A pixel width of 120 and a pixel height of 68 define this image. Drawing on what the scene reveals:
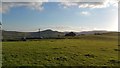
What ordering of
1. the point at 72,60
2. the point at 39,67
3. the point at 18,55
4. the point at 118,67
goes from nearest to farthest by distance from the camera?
the point at 39,67 → the point at 118,67 → the point at 72,60 → the point at 18,55

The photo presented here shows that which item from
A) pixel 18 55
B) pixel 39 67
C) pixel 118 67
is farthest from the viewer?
pixel 18 55

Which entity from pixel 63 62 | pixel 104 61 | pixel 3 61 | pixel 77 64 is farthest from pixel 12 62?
pixel 104 61

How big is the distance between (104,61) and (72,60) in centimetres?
525

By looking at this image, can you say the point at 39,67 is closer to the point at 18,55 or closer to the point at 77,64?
the point at 77,64

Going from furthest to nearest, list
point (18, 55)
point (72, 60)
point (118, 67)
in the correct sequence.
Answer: point (18, 55) < point (72, 60) < point (118, 67)

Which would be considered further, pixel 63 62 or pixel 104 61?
pixel 104 61

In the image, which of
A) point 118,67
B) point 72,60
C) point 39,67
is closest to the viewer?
point 39,67

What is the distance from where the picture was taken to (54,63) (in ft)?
104

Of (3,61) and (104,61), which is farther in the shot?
(104,61)

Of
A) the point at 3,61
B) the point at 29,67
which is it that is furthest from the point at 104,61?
the point at 3,61

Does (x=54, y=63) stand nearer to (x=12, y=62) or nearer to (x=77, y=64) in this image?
(x=77, y=64)

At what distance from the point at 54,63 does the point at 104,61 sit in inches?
341

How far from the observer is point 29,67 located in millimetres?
29547

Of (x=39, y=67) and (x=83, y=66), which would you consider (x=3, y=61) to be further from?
(x=83, y=66)
